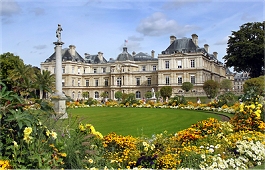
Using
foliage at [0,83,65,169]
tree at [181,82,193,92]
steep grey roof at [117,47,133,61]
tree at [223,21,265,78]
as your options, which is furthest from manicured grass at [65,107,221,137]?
steep grey roof at [117,47,133,61]

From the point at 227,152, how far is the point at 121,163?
7.55 ft

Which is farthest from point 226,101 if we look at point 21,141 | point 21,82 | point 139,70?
point 139,70

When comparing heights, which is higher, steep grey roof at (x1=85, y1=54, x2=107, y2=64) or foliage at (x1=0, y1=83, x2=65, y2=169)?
steep grey roof at (x1=85, y1=54, x2=107, y2=64)

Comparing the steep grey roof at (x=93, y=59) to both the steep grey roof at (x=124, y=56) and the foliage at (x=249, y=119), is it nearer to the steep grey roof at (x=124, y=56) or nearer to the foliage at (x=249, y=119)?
the steep grey roof at (x=124, y=56)

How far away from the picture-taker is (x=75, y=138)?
4.82 meters

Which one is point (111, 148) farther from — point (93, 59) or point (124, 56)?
point (93, 59)

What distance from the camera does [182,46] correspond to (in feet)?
174

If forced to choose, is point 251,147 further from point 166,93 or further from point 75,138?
point 166,93

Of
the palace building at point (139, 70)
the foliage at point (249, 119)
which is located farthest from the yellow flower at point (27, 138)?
the palace building at point (139, 70)

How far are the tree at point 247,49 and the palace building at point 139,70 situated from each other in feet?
25.8

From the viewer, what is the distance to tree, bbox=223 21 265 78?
37.9 meters

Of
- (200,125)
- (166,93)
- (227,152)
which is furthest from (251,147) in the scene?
(166,93)

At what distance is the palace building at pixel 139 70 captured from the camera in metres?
52.1

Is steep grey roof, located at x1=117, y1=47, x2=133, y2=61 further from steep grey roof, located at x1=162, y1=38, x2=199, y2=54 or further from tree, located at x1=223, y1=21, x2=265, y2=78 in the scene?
tree, located at x1=223, y1=21, x2=265, y2=78
